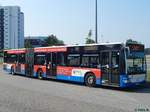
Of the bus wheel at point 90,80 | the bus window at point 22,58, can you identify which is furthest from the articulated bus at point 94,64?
the bus window at point 22,58

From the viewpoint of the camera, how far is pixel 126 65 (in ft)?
55.1

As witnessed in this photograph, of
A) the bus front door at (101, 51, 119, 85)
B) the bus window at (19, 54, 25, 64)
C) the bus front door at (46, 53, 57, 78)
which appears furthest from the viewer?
the bus window at (19, 54, 25, 64)

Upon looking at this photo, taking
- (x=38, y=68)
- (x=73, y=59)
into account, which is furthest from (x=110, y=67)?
(x=38, y=68)

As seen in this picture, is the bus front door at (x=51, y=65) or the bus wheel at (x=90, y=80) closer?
the bus wheel at (x=90, y=80)

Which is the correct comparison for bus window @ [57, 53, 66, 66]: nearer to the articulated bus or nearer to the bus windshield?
the articulated bus

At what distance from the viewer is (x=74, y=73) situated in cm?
2075

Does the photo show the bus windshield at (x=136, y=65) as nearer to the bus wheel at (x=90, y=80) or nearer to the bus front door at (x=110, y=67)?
the bus front door at (x=110, y=67)

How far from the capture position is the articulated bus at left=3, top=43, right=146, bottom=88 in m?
17.0

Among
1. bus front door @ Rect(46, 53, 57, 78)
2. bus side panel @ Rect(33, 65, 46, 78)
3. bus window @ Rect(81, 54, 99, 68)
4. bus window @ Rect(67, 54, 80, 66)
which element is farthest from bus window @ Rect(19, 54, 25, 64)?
bus window @ Rect(81, 54, 99, 68)

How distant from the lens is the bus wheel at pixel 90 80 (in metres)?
19.0

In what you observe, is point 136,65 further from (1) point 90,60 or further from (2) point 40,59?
(2) point 40,59

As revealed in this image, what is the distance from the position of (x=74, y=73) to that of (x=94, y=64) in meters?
2.28

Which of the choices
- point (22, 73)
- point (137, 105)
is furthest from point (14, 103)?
point (22, 73)

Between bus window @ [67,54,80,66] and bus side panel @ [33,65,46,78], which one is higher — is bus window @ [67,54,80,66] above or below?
above
